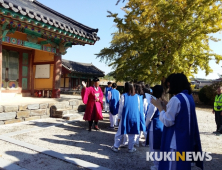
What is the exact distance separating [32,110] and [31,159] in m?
3.65

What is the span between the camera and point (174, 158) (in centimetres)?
226

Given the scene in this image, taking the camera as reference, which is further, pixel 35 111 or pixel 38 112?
pixel 38 112

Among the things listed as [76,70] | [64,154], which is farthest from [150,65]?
[76,70]

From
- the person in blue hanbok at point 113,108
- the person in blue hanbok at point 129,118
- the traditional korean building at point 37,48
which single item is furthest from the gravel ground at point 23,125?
the person in blue hanbok at point 129,118

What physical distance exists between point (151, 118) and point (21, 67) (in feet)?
26.8

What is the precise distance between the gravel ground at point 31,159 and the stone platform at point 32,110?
2282 mm

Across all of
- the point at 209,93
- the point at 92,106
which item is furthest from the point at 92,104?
the point at 209,93

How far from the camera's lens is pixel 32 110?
6.71 meters

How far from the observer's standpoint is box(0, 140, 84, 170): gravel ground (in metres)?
3.14

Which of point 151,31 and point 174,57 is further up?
point 151,31

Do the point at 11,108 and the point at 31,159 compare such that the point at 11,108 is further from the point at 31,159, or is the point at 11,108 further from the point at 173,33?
the point at 173,33

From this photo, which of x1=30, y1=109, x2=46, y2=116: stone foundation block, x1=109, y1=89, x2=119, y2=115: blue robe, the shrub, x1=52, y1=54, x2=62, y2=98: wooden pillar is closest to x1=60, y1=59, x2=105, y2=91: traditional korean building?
x1=52, y1=54, x2=62, y2=98: wooden pillar

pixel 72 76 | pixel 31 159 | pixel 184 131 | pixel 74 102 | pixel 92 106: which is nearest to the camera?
pixel 184 131

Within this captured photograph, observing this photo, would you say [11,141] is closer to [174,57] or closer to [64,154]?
[64,154]
